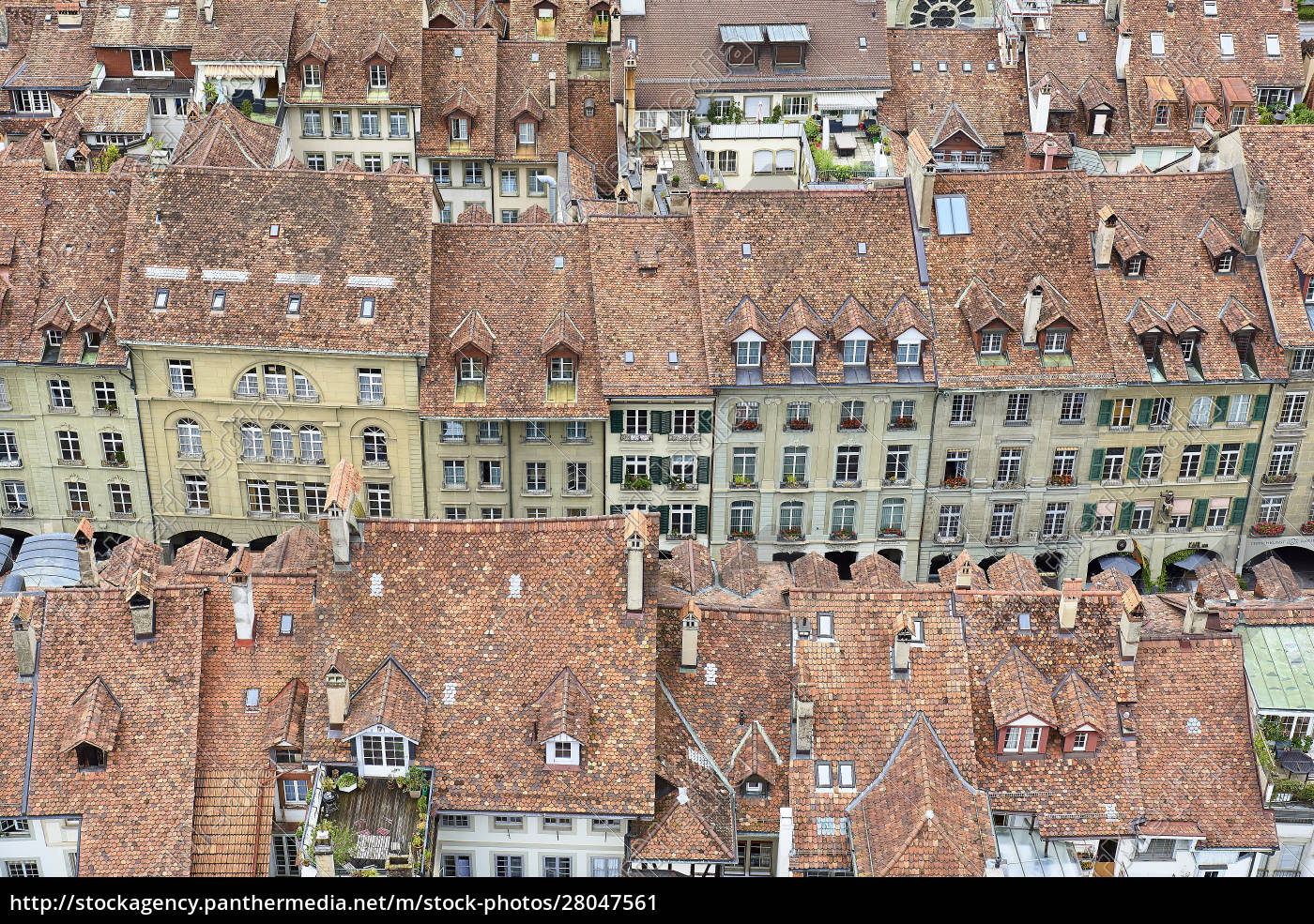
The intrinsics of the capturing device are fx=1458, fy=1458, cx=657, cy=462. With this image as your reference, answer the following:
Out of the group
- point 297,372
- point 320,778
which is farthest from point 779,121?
point 320,778

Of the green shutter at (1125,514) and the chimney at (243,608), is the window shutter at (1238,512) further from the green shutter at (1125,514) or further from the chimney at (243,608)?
the chimney at (243,608)

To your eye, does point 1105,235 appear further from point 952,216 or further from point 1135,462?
point 1135,462

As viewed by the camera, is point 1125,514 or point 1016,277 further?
point 1125,514

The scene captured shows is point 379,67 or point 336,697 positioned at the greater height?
point 379,67

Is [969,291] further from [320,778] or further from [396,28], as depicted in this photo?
[396,28]

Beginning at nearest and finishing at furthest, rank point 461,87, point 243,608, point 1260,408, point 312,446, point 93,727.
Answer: point 93,727, point 243,608, point 312,446, point 1260,408, point 461,87

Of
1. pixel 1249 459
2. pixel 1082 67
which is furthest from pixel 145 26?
pixel 1249 459
